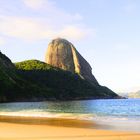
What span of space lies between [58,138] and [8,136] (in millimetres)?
2519

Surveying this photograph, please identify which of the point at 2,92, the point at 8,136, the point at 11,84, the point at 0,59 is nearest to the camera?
the point at 8,136

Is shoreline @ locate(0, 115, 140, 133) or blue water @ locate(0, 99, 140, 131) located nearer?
shoreline @ locate(0, 115, 140, 133)

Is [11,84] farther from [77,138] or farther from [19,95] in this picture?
[77,138]

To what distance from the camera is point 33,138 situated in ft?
52.0

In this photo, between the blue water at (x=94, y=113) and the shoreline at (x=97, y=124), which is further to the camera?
the blue water at (x=94, y=113)

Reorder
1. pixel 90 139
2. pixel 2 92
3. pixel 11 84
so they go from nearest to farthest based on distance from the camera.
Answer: pixel 90 139, pixel 2 92, pixel 11 84

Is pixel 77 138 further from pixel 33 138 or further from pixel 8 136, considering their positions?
pixel 8 136

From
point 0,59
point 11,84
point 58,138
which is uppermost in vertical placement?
point 0,59

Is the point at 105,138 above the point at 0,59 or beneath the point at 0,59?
beneath

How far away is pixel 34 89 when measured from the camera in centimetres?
19988

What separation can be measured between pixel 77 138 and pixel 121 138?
1.93 meters

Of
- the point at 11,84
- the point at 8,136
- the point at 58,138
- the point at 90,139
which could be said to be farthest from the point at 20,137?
the point at 11,84

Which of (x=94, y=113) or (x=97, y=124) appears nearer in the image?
(x=97, y=124)

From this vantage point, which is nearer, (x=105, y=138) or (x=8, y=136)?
(x=105, y=138)
